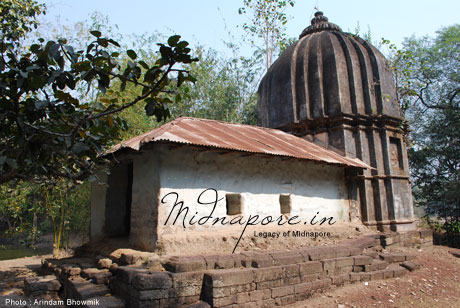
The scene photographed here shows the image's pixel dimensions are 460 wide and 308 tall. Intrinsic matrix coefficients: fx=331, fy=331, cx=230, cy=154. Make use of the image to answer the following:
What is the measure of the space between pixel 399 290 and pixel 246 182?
3887 mm

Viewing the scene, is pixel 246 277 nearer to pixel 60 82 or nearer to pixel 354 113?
pixel 60 82

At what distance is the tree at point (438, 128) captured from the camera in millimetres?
15143

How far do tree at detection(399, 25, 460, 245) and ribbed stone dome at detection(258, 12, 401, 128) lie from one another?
1.39 m

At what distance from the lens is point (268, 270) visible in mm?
5844

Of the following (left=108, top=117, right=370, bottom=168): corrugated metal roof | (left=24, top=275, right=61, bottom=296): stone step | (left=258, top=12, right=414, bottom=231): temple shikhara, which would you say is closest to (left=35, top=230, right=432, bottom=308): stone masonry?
(left=24, top=275, right=61, bottom=296): stone step

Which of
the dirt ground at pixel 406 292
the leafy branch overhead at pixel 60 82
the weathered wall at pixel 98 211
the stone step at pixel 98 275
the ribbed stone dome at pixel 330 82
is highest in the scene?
the ribbed stone dome at pixel 330 82

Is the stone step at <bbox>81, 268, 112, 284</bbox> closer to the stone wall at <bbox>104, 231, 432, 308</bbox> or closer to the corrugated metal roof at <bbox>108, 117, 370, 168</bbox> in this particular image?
the stone wall at <bbox>104, 231, 432, 308</bbox>

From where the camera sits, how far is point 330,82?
1149cm

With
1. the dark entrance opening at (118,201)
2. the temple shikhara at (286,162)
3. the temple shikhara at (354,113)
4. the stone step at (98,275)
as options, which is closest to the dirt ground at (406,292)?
the temple shikhara at (286,162)

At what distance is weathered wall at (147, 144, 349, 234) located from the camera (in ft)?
21.2

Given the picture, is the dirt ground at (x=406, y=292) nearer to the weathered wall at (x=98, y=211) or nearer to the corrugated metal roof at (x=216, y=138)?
the corrugated metal roof at (x=216, y=138)

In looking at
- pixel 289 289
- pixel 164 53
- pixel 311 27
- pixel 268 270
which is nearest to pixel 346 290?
pixel 289 289

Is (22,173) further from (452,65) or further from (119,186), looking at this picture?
(452,65)

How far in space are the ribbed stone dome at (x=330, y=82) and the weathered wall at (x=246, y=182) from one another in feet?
9.11
